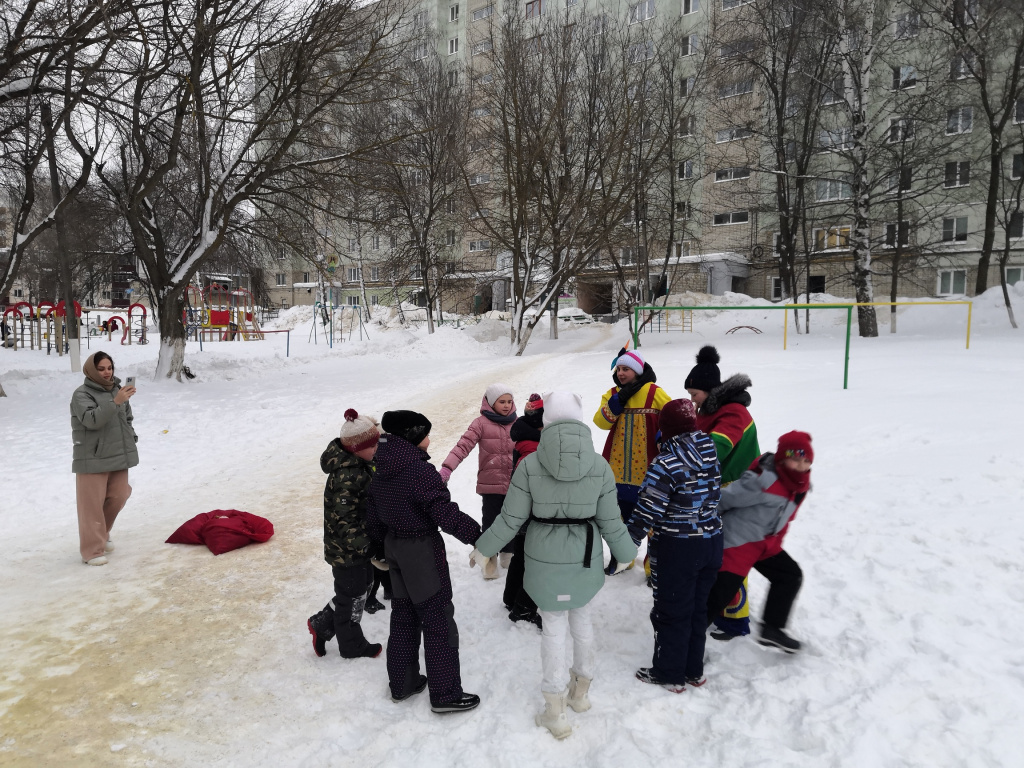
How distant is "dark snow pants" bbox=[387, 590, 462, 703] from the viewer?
3123 mm

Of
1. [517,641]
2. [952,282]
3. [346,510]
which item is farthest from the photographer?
[952,282]

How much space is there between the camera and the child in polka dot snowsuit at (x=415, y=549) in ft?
10.0

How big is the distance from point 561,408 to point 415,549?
982 millimetres

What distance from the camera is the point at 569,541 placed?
2.97 metres

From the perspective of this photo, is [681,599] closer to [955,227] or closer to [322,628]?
[322,628]

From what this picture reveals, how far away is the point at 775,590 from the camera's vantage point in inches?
139

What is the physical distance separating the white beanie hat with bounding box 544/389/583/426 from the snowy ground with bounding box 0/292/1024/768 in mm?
1446

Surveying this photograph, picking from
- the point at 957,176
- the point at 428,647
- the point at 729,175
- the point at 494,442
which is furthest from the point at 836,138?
the point at 428,647

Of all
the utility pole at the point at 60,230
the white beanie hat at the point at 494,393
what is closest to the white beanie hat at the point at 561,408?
the white beanie hat at the point at 494,393

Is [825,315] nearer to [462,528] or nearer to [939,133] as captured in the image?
[939,133]

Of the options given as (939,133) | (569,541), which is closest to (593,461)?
(569,541)

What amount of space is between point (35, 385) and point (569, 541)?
48.0 feet

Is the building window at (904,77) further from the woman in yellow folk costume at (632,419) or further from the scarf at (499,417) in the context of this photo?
the scarf at (499,417)

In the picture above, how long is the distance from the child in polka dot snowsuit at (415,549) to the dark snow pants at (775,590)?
1394mm
